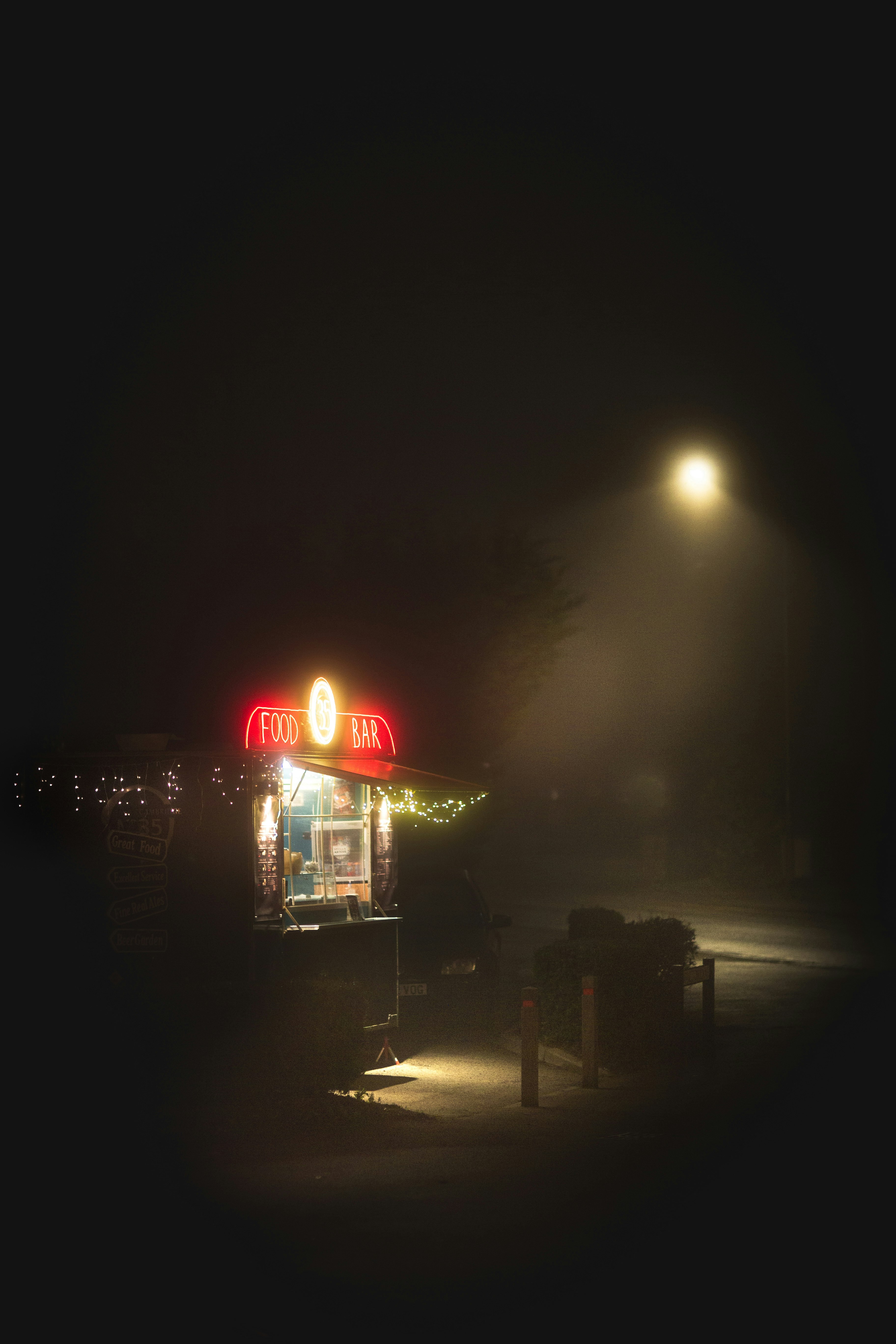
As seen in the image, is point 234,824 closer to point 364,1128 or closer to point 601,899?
point 364,1128

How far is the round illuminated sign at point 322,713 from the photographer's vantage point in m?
13.1

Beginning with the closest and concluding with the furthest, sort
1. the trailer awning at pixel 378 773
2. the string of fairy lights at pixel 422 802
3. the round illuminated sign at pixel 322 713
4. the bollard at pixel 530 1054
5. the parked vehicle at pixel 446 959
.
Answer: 1. the bollard at pixel 530 1054
2. the trailer awning at pixel 378 773
3. the round illuminated sign at pixel 322 713
4. the parked vehicle at pixel 446 959
5. the string of fairy lights at pixel 422 802

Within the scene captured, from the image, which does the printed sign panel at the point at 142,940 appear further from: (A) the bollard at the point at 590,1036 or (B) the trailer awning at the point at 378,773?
(A) the bollard at the point at 590,1036

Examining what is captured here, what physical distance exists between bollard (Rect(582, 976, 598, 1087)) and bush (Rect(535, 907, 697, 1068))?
0.33 metres

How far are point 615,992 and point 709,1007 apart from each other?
5.64 feet

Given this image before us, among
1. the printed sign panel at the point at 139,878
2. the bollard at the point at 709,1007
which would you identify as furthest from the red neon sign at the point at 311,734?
the bollard at the point at 709,1007

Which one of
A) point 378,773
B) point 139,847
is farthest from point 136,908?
point 378,773

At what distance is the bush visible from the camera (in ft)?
37.7

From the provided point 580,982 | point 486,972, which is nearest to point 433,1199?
point 580,982

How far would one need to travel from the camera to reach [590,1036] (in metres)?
10.6

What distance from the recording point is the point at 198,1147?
8.66 metres

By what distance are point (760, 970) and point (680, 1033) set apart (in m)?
6.83

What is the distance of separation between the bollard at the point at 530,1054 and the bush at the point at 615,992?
1.22m

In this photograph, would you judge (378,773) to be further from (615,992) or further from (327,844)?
(615,992)
